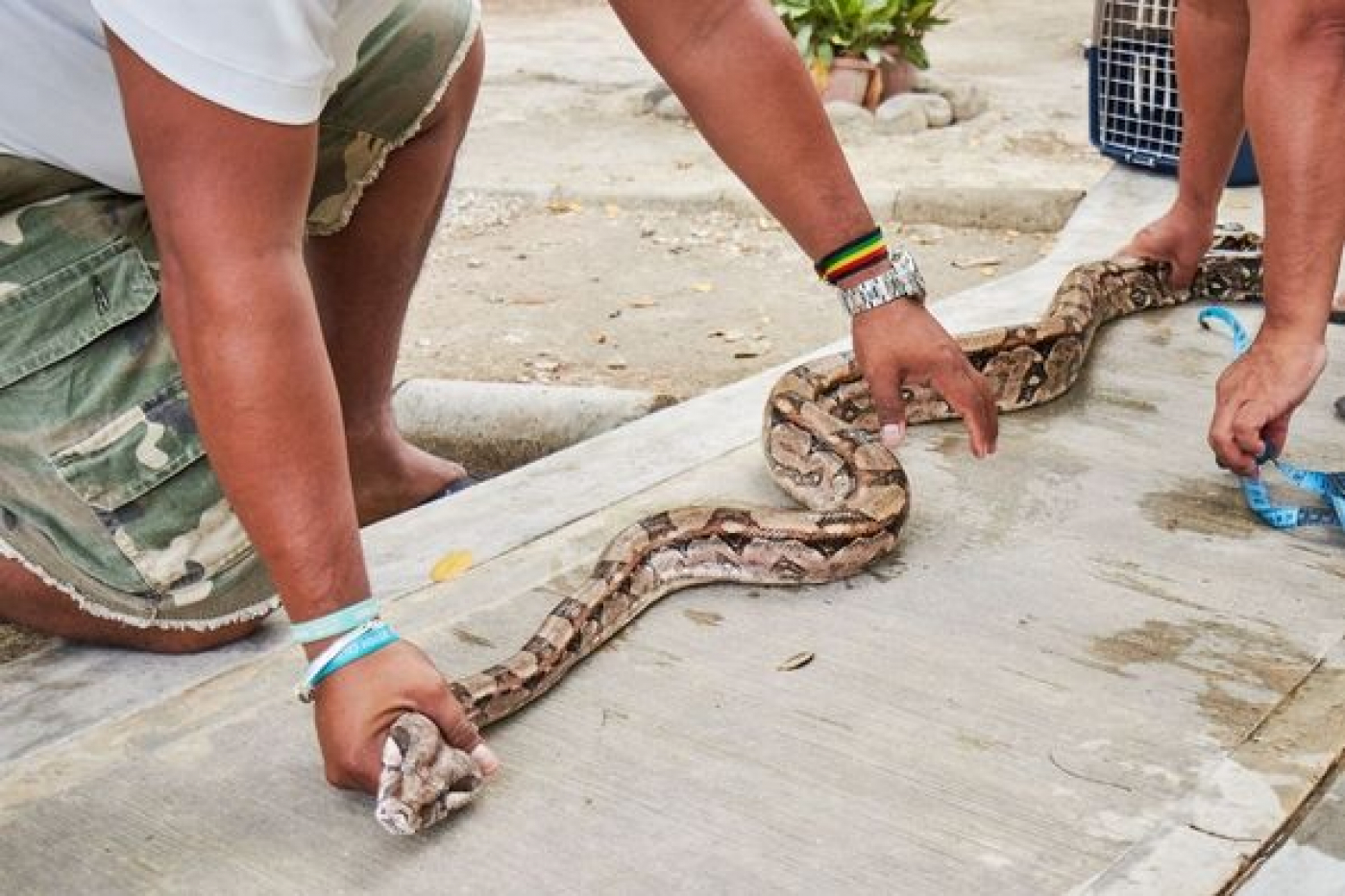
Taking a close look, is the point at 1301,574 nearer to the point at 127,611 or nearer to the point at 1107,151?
the point at 127,611

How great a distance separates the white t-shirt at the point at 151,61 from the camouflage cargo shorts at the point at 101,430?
9 cm

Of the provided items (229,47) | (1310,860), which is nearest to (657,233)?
(229,47)

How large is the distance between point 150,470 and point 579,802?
1.24 m

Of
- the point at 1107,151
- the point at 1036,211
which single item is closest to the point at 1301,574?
the point at 1107,151

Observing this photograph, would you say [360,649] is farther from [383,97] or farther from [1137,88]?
[1137,88]

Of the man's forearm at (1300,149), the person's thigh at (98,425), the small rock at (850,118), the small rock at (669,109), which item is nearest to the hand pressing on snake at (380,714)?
the person's thigh at (98,425)

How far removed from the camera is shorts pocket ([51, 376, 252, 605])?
→ 3258 millimetres

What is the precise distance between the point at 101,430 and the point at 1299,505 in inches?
104

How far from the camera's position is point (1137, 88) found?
6688 millimetres

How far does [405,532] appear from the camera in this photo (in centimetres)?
377

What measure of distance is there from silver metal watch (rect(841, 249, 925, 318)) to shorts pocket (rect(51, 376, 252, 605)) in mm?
1363

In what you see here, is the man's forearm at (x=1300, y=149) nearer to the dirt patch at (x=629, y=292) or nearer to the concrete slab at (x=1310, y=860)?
the concrete slab at (x=1310, y=860)

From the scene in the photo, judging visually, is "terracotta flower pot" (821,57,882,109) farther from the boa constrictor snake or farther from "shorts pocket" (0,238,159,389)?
"shorts pocket" (0,238,159,389)

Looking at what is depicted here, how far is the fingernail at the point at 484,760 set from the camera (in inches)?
102
